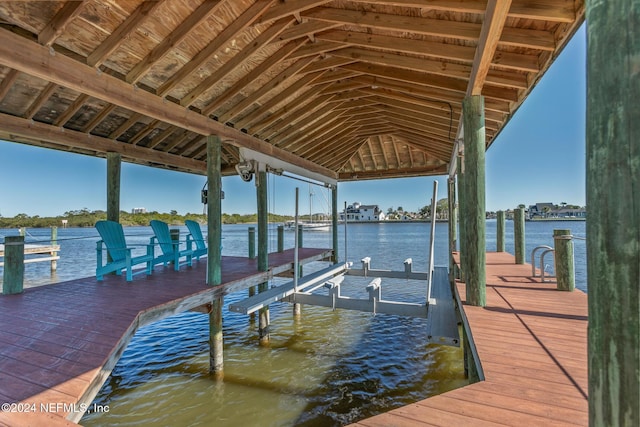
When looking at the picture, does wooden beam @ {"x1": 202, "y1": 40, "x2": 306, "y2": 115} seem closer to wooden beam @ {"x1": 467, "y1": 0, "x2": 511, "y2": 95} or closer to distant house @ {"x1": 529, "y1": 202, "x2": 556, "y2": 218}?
wooden beam @ {"x1": 467, "y1": 0, "x2": 511, "y2": 95}

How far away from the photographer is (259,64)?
13.3 feet

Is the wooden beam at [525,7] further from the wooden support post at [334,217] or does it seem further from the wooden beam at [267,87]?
the wooden support post at [334,217]

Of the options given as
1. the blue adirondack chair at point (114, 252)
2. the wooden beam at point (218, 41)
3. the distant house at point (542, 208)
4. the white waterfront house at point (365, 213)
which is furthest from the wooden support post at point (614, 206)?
the distant house at point (542, 208)

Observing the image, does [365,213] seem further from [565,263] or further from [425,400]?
[425,400]

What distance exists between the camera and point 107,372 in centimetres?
246

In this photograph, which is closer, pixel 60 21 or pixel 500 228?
pixel 60 21

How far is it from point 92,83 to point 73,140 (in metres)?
2.47

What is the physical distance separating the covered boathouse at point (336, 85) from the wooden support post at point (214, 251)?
0.03 m

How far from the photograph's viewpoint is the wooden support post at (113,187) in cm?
577

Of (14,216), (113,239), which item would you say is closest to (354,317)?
(113,239)

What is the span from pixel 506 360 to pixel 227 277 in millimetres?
4222

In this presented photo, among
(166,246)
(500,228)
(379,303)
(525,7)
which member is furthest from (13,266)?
(500,228)

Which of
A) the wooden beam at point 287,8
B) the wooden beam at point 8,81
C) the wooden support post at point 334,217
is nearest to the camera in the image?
the wooden beam at point 287,8

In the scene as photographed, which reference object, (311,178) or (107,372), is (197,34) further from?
(311,178)
